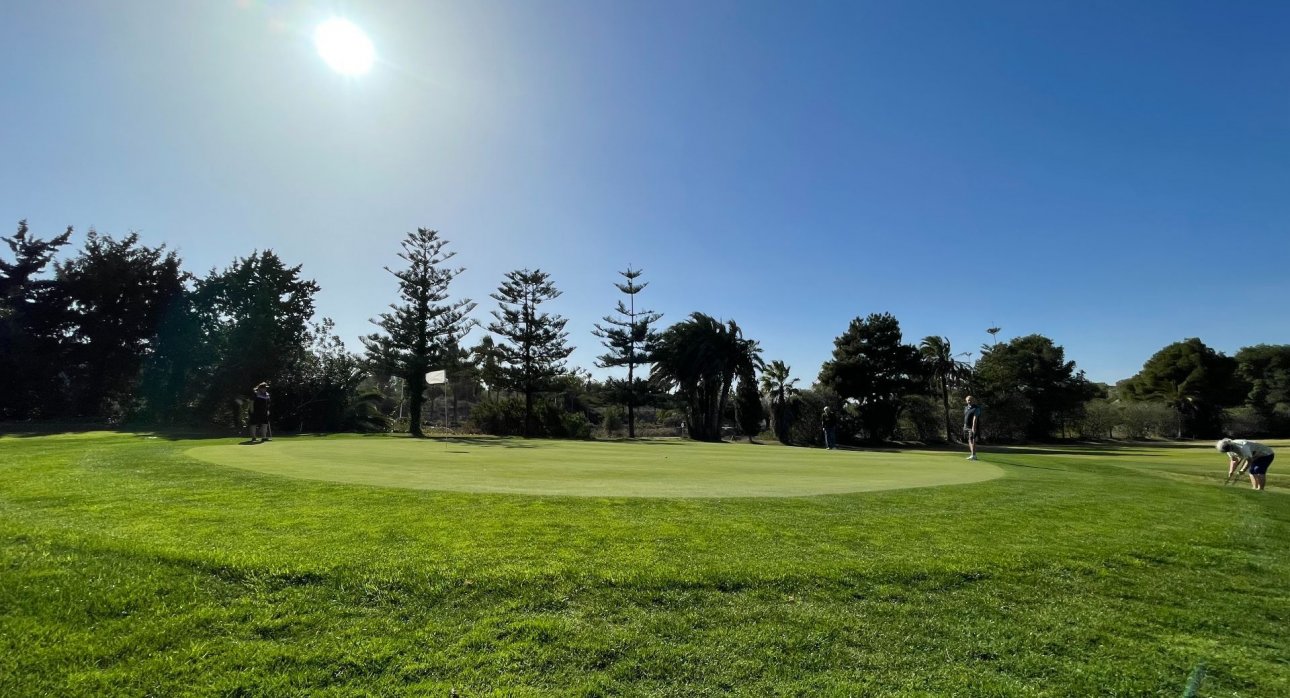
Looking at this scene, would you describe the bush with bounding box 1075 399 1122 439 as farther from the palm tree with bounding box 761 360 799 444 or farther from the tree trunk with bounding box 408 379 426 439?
the tree trunk with bounding box 408 379 426 439

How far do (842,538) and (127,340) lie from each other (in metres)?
49.2

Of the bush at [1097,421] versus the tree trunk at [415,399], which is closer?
the tree trunk at [415,399]

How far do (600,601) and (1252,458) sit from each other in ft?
55.8

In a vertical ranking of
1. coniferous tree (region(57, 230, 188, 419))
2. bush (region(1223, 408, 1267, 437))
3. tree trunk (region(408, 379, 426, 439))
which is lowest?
bush (region(1223, 408, 1267, 437))

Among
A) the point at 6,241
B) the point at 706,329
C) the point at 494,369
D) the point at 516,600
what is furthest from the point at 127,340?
the point at 516,600

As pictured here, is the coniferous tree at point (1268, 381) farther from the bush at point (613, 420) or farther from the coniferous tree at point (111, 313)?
the coniferous tree at point (111, 313)

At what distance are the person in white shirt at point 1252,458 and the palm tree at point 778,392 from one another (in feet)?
106

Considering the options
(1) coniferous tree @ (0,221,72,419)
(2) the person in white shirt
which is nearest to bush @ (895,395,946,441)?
(2) the person in white shirt

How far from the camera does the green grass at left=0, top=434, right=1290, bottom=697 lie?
3.34m

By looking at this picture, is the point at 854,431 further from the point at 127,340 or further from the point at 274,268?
the point at 127,340

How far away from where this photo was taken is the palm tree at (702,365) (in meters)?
45.0

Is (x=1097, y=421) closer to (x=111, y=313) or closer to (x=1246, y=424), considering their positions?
Result: (x=1246, y=424)

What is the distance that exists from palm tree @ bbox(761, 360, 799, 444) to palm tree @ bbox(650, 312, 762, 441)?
4118 mm

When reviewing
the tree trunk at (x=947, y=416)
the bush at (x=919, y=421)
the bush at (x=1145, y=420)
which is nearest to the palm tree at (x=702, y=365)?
the bush at (x=919, y=421)
